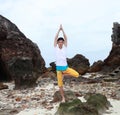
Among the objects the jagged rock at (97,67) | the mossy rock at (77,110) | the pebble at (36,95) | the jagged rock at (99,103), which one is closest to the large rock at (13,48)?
the pebble at (36,95)

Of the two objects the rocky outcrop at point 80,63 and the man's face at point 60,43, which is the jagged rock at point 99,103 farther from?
the rocky outcrop at point 80,63

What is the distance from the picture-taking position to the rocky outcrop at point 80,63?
27906 mm

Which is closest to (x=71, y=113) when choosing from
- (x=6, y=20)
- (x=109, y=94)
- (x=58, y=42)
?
(x=58, y=42)

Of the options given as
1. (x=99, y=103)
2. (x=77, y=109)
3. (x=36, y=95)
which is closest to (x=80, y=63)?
(x=36, y=95)

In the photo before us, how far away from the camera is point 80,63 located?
2830 cm

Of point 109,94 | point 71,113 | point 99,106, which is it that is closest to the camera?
point 71,113

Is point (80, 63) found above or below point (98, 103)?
above

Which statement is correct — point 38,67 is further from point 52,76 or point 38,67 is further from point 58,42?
point 58,42

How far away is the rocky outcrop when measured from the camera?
2791 centimetres

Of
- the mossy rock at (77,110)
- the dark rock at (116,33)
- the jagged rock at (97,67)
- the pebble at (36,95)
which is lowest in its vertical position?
the mossy rock at (77,110)

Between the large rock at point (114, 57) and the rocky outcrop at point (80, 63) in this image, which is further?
the rocky outcrop at point (80, 63)

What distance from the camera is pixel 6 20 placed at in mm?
25203

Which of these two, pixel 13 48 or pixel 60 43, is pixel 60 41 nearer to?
pixel 60 43

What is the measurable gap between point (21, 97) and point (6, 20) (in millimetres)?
9487
